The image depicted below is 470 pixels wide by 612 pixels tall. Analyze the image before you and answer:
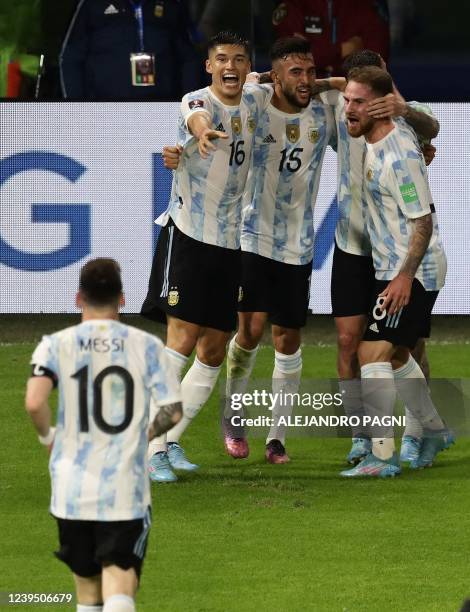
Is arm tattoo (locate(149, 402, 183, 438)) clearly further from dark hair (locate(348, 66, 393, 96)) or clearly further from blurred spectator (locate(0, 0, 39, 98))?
blurred spectator (locate(0, 0, 39, 98))

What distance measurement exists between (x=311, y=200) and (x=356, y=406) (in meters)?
1.11

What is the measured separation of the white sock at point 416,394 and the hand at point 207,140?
5.69 feet

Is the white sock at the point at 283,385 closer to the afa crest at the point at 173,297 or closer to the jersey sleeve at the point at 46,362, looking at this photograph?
the afa crest at the point at 173,297

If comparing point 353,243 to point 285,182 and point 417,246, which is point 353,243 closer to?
point 285,182

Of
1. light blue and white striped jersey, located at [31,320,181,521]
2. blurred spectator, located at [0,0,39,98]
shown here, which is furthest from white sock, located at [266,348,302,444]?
blurred spectator, located at [0,0,39,98]

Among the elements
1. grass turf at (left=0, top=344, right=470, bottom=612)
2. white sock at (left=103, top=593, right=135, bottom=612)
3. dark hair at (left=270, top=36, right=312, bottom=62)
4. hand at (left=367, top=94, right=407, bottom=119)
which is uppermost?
dark hair at (left=270, top=36, right=312, bottom=62)

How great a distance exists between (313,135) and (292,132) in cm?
11

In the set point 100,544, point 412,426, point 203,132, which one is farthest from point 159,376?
point 412,426

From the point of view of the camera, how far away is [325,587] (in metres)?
6.23

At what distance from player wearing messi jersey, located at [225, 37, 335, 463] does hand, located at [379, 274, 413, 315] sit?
0.80 metres

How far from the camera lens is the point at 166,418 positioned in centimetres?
A: 514

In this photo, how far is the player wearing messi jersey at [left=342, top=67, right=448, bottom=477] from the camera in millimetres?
7699

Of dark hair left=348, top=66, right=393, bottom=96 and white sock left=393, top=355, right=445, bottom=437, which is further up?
dark hair left=348, top=66, right=393, bottom=96

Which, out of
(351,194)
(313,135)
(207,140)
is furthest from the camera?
(313,135)
